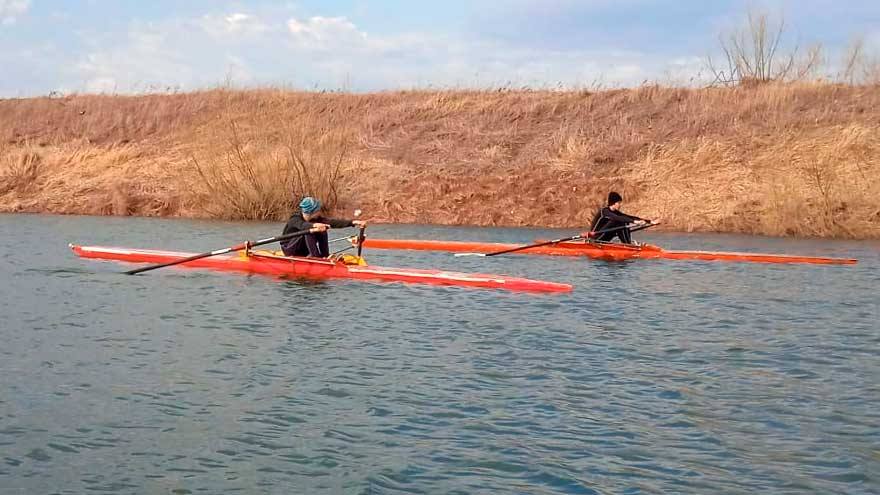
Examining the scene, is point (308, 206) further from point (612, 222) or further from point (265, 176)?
point (265, 176)

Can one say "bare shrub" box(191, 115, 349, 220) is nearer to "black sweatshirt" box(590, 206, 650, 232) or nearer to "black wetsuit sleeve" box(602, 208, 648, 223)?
"black sweatshirt" box(590, 206, 650, 232)

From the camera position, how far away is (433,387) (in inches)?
336

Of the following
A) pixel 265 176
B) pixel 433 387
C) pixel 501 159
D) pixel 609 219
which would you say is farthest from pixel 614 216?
pixel 501 159

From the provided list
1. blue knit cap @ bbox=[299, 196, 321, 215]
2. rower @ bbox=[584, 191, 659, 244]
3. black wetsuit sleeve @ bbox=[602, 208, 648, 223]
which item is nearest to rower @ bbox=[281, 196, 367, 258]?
blue knit cap @ bbox=[299, 196, 321, 215]

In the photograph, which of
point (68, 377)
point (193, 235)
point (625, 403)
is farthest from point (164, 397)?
point (193, 235)

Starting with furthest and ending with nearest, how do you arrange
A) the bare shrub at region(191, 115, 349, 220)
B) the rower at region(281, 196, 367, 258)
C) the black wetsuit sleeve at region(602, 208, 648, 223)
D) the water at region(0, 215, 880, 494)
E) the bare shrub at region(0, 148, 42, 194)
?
the bare shrub at region(0, 148, 42, 194) < the bare shrub at region(191, 115, 349, 220) < the black wetsuit sleeve at region(602, 208, 648, 223) < the rower at region(281, 196, 367, 258) < the water at region(0, 215, 880, 494)

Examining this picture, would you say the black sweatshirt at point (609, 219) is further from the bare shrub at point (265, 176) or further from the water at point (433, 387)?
the bare shrub at point (265, 176)

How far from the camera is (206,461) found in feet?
21.7

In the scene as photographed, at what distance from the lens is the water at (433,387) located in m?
6.44

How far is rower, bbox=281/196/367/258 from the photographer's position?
14.9 m

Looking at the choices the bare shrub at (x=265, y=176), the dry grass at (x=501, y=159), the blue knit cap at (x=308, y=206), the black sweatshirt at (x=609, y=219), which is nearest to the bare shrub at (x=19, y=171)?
the dry grass at (x=501, y=159)

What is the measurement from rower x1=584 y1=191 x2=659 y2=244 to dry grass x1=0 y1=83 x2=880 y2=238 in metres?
7.64

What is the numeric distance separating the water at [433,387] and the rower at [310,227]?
75 cm

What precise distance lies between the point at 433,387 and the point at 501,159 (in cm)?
2539
